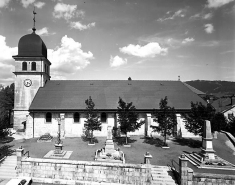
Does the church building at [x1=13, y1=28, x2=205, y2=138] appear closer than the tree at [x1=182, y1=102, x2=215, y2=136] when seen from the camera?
No

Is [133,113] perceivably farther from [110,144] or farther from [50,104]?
[50,104]

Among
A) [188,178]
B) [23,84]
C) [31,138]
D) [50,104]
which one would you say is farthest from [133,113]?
[23,84]

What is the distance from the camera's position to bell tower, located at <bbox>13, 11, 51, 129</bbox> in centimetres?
2577

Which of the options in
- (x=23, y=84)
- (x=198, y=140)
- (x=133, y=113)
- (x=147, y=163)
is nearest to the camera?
(x=147, y=163)

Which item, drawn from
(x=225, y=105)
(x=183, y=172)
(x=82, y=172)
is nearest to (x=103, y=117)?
(x=82, y=172)

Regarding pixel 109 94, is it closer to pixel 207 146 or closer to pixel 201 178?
pixel 207 146

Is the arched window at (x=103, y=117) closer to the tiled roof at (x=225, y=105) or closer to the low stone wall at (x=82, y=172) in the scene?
the low stone wall at (x=82, y=172)

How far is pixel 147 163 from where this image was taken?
1216 centimetres

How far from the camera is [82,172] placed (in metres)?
12.1

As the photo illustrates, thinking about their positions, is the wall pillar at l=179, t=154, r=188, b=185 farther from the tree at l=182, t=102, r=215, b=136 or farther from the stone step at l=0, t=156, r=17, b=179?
the stone step at l=0, t=156, r=17, b=179

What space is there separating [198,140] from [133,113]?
10.7m

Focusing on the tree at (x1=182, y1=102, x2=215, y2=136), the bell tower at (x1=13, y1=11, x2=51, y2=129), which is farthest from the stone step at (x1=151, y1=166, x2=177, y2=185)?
the bell tower at (x1=13, y1=11, x2=51, y2=129)

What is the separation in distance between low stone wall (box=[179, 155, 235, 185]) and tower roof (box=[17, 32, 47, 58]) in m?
25.7

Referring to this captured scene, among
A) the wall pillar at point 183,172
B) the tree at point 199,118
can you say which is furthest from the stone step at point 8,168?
the tree at point 199,118
